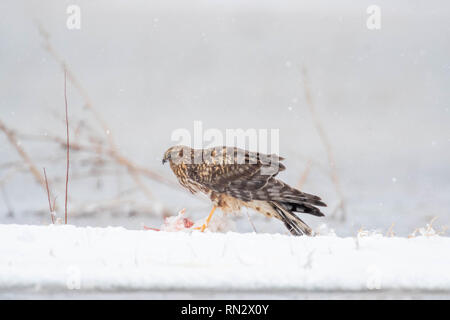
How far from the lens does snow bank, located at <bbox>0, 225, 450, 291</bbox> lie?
4.22ft

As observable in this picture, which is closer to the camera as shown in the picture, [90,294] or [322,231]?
[90,294]

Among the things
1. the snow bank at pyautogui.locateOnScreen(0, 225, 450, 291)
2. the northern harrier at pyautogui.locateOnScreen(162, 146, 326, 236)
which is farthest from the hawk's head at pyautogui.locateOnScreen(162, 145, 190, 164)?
the snow bank at pyautogui.locateOnScreen(0, 225, 450, 291)

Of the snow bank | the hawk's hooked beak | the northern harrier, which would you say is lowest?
the snow bank

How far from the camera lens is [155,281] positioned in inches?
50.3

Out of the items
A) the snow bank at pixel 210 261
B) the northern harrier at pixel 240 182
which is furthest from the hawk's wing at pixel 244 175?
the snow bank at pixel 210 261

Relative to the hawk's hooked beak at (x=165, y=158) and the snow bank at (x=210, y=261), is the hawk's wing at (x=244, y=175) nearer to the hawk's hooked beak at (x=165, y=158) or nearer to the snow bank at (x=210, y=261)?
the hawk's hooked beak at (x=165, y=158)

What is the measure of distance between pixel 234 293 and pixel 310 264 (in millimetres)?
223

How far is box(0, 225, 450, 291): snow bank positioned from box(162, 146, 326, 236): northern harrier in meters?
0.30

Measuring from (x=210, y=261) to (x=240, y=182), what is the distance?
2.31ft

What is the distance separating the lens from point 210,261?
1.39m

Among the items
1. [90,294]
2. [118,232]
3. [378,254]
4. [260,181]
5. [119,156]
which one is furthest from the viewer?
[119,156]

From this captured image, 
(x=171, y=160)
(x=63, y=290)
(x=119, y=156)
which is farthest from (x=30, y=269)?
(x=119, y=156)

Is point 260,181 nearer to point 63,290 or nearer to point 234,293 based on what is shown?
point 234,293

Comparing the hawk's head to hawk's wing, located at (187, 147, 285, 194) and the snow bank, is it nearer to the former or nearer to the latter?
hawk's wing, located at (187, 147, 285, 194)
